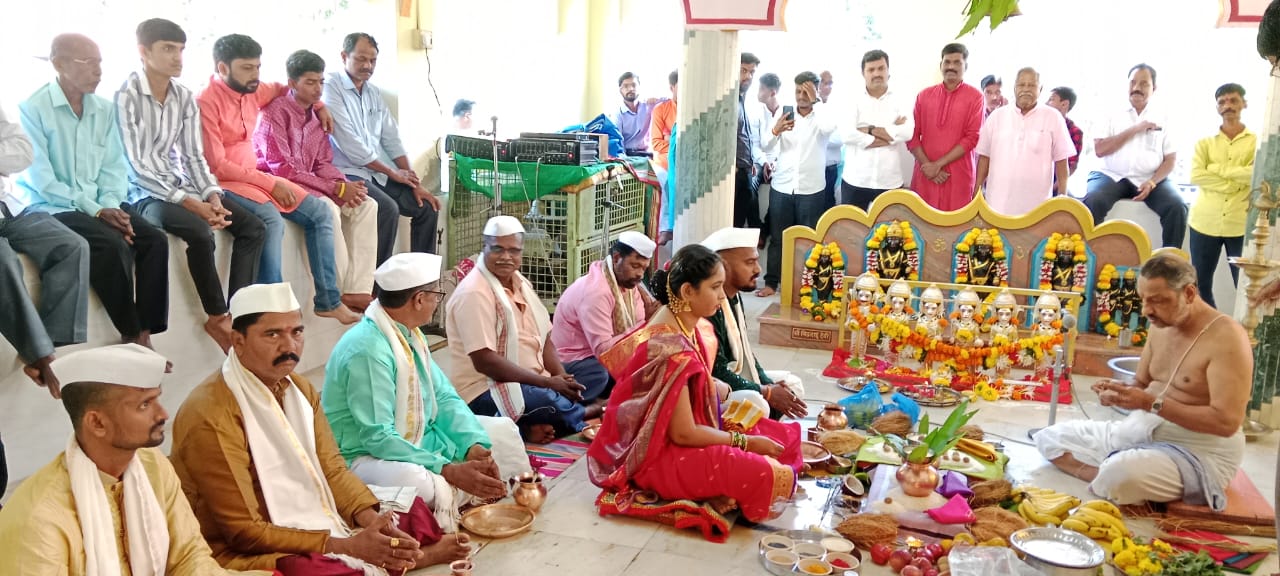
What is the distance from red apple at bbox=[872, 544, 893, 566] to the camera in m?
4.10

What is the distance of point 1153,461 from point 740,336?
2.09m

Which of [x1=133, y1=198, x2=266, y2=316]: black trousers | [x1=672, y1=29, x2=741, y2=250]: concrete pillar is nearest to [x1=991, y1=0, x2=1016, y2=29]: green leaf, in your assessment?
[x1=133, y1=198, x2=266, y2=316]: black trousers

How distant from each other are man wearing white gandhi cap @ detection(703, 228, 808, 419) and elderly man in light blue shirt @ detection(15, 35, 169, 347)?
282cm

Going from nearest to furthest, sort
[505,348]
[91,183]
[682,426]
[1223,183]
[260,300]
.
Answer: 1. [260,300]
2. [682,426]
3. [91,183]
4. [505,348]
5. [1223,183]

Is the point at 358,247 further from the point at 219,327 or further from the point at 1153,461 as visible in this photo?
the point at 1153,461

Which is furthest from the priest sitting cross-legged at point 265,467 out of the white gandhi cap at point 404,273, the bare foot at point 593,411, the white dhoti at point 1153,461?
the white dhoti at point 1153,461

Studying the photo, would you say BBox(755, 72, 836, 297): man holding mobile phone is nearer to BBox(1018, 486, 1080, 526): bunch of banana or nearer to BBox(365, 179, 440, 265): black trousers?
BBox(365, 179, 440, 265): black trousers

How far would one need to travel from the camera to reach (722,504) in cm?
437

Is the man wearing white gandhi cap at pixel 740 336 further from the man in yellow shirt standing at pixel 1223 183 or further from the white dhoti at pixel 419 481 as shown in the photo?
the man in yellow shirt standing at pixel 1223 183

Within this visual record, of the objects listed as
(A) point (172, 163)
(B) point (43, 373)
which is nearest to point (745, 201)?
(A) point (172, 163)

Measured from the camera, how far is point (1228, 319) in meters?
4.52

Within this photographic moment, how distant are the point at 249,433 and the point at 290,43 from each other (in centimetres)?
497

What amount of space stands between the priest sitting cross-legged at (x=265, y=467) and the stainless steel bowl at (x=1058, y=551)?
2.25m

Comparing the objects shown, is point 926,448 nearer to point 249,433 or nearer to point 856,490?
point 856,490
